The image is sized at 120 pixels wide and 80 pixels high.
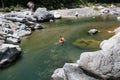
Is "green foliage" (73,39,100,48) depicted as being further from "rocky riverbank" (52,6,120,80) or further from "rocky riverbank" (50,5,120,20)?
"rocky riverbank" (50,5,120,20)

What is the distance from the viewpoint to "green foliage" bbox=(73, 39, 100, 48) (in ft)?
131

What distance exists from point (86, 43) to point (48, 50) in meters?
6.86

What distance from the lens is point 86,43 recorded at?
136 ft

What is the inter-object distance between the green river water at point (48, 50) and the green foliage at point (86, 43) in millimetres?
1041

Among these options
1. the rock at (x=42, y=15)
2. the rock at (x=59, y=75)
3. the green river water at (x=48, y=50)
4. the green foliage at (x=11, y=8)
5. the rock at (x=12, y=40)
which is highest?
the green foliage at (x=11, y=8)

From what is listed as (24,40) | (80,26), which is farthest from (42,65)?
(80,26)

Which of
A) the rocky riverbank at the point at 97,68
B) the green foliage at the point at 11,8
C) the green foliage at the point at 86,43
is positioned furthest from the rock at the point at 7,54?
the green foliage at the point at 11,8

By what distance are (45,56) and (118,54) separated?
14552 millimetres

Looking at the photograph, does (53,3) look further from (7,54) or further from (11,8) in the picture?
(7,54)

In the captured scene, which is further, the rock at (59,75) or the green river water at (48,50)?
the green river water at (48,50)

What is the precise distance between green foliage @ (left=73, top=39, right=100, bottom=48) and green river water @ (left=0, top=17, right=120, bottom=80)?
1.04 m

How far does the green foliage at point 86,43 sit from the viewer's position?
39875 millimetres

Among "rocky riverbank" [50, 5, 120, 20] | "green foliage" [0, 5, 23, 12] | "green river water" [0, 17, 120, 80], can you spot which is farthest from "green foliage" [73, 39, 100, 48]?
"green foliage" [0, 5, 23, 12]

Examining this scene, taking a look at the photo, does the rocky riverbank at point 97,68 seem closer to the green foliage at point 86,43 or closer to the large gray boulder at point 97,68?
the large gray boulder at point 97,68
